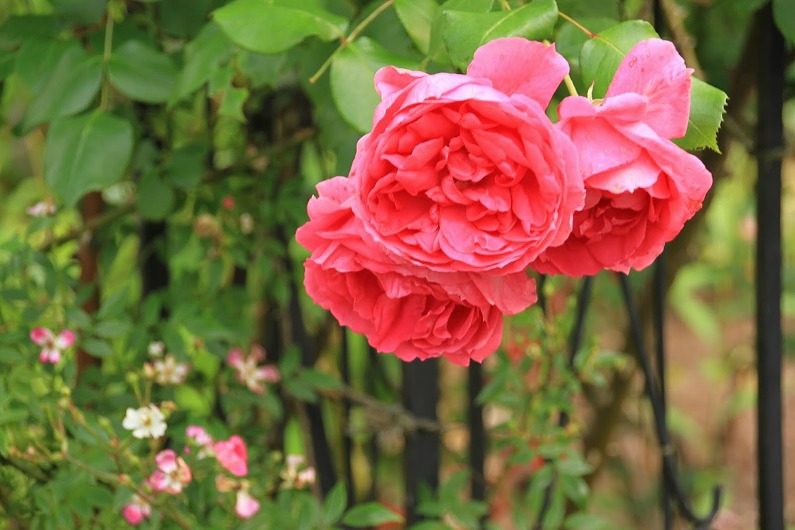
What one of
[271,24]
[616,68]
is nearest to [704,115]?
[616,68]

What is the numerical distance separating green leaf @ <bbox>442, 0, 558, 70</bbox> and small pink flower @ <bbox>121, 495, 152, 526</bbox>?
0.44 meters

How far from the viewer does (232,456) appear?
2.90 feet

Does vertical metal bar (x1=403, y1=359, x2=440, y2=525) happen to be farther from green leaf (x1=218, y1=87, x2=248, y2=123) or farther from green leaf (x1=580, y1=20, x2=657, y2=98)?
green leaf (x1=580, y1=20, x2=657, y2=98)

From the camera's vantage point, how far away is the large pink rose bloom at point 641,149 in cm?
53

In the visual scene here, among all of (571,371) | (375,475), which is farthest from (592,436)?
(571,371)

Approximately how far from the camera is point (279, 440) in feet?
4.65

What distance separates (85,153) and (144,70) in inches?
3.4

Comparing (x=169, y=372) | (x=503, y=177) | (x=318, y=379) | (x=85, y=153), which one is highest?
A: (x=503, y=177)

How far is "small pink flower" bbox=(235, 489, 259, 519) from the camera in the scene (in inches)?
35.4

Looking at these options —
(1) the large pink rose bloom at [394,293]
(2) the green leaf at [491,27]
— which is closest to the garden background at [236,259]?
(2) the green leaf at [491,27]

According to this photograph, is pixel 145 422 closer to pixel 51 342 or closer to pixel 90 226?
pixel 51 342

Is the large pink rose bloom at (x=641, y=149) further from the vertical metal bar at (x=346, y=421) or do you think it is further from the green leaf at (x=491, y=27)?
the vertical metal bar at (x=346, y=421)

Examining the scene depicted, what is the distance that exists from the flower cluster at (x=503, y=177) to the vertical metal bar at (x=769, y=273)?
0.40 m

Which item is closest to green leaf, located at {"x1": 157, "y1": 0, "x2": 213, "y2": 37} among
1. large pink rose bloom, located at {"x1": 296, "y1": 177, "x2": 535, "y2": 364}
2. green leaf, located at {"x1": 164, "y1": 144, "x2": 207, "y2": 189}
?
green leaf, located at {"x1": 164, "y1": 144, "x2": 207, "y2": 189}
